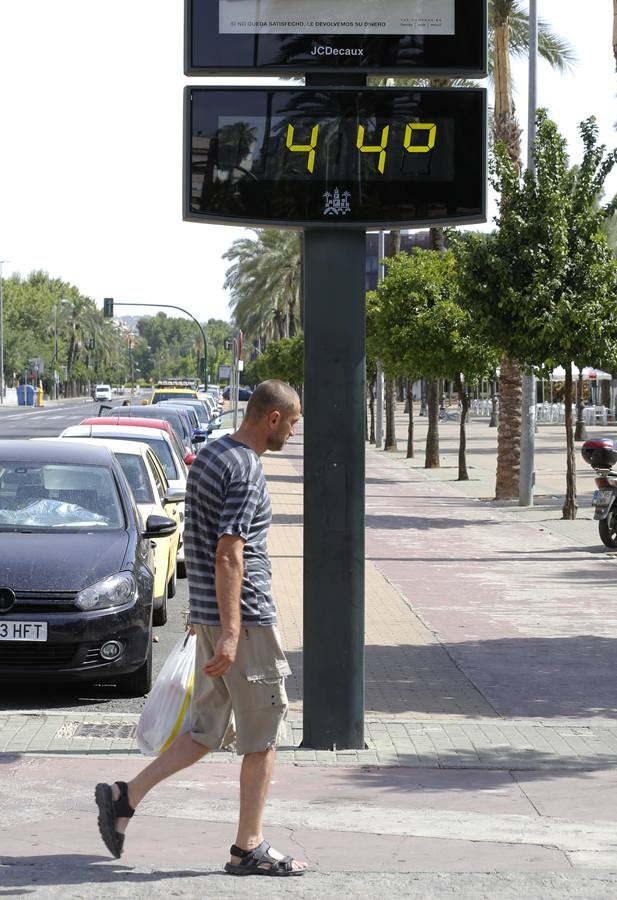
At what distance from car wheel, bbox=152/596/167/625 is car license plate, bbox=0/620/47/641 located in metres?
3.47

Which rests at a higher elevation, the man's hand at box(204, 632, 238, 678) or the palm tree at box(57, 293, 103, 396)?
the palm tree at box(57, 293, 103, 396)

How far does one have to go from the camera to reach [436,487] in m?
30.5

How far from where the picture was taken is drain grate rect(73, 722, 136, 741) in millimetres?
7590

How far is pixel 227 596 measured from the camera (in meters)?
4.90

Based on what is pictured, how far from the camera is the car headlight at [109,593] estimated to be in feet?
27.7

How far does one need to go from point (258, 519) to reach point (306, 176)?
2.46 metres

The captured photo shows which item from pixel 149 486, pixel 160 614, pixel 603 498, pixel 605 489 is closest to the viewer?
pixel 160 614

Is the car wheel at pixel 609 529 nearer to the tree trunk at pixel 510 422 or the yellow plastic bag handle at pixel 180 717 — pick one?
the tree trunk at pixel 510 422

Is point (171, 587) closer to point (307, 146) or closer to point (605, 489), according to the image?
point (605, 489)

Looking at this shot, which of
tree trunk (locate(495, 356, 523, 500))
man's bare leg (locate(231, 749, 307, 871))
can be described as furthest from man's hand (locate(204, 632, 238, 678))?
tree trunk (locate(495, 356, 523, 500))

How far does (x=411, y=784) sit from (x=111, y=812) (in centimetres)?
192

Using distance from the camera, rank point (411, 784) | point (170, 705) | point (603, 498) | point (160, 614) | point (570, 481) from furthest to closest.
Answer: point (570, 481), point (603, 498), point (160, 614), point (411, 784), point (170, 705)

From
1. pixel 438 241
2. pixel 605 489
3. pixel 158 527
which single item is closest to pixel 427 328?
pixel 438 241

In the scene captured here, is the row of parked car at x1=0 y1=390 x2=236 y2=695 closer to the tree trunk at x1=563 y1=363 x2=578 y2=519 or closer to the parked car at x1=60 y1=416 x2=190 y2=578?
the parked car at x1=60 y1=416 x2=190 y2=578
